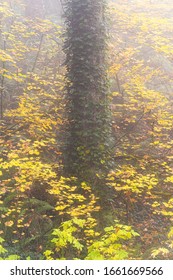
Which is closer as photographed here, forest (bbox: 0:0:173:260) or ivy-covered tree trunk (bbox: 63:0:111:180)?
forest (bbox: 0:0:173:260)

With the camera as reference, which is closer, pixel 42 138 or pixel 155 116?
pixel 42 138

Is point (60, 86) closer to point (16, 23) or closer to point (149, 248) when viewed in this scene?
point (16, 23)

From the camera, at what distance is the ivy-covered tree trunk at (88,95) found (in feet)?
23.1

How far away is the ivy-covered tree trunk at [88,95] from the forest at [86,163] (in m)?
0.02

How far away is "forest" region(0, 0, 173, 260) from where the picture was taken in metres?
5.78

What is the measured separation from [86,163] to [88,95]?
1.58 m

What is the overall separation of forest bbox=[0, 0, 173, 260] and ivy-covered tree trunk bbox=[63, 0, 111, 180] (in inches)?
0.9

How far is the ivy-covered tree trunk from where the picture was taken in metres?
7.04

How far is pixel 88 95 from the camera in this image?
714 cm

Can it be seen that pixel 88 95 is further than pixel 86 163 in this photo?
Yes

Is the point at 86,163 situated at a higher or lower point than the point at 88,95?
lower

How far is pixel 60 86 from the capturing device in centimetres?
1069
